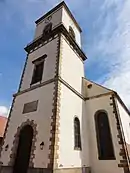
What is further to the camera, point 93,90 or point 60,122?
point 93,90

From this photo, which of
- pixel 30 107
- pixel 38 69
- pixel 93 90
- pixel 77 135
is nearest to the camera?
pixel 77 135

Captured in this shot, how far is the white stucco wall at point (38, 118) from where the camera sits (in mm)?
7355

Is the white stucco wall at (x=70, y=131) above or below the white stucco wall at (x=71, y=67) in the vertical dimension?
below

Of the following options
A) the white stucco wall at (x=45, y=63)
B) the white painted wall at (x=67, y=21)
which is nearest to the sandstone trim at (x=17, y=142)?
the white stucco wall at (x=45, y=63)

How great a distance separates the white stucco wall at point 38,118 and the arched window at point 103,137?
4207 mm

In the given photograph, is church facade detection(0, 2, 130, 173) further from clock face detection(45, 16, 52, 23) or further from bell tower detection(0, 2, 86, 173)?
clock face detection(45, 16, 52, 23)

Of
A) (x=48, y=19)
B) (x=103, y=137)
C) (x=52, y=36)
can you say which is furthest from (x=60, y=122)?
(x=48, y=19)

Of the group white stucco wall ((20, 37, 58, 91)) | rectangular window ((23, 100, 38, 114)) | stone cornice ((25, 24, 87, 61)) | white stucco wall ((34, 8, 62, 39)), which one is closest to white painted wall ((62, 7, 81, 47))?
white stucco wall ((34, 8, 62, 39))

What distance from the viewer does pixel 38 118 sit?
28.6ft

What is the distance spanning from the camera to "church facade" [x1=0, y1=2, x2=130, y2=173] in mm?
7664

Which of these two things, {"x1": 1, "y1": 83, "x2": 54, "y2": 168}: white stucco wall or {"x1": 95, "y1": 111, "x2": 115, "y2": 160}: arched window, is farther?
{"x1": 95, "y1": 111, "x2": 115, "y2": 160}: arched window

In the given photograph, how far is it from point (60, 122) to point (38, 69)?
18.4ft

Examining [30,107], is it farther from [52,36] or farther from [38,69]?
[52,36]

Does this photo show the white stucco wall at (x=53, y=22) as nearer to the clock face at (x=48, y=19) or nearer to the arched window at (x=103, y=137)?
the clock face at (x=48, y=19)
